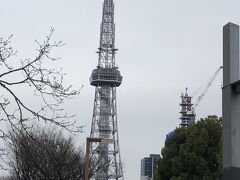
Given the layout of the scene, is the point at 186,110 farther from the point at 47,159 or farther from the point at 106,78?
the point at 47,159

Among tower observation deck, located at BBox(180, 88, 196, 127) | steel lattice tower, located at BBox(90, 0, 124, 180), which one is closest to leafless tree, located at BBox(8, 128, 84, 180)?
steel lattice tower, located at BBox(90, 0, 124, 180)

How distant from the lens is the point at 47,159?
26.9 meters

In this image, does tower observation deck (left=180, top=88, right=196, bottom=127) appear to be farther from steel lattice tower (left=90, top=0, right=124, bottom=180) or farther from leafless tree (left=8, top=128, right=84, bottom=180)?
leafless tree (left=8, top=128, right=84, bottom=180)

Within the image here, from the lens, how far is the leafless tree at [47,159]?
83.7ft

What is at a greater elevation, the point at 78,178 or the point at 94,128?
the point at 94,128

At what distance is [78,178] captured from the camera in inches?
1120

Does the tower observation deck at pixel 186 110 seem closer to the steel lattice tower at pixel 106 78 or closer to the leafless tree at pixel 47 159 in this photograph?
the steel lattice tower at pixel 106 78

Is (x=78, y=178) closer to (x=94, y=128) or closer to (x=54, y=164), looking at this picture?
(x=54, y=164)

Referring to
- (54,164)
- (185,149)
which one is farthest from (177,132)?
(54,164)

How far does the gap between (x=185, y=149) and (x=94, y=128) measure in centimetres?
6722

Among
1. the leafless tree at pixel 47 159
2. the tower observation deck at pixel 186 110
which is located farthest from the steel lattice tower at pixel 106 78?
the leafless tree at pixel 47 159

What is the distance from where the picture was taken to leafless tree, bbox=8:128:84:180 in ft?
83.7

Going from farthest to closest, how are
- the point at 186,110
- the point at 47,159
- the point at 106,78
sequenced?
1. the point at 186,110
2. the point at 106,78
3. the point at 47,159

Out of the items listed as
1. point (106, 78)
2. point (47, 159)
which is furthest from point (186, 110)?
point (47, 159)
